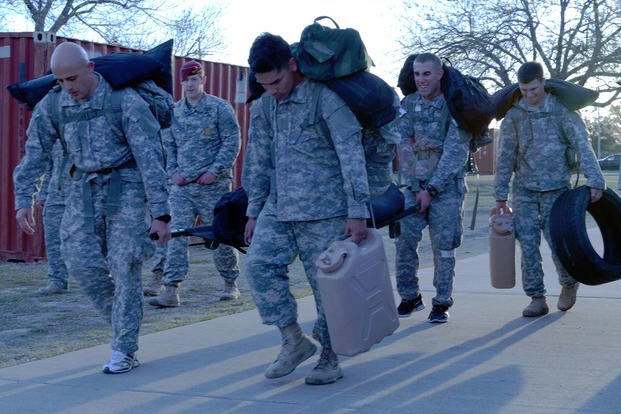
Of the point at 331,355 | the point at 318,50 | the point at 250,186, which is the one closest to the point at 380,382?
the point at 331,355

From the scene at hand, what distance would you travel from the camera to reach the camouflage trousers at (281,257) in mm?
5254

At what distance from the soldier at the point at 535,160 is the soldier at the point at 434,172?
432 millimetres

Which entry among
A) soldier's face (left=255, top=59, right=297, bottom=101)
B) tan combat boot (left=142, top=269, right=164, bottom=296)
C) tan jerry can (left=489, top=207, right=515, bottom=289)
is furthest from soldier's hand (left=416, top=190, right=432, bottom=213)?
tan combat boot (left=142, top=269, right=164, bottom=296)

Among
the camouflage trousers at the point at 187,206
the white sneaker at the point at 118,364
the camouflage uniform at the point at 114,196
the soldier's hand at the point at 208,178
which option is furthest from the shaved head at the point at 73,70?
the camouflage trousers at the point at 187,206

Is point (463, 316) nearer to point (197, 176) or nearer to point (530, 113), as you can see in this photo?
point (530, 113)

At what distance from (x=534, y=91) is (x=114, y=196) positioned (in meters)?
3.21

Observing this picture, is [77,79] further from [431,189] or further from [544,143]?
[544,143]

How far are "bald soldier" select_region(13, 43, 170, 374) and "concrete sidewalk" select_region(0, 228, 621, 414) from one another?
1.43 ft

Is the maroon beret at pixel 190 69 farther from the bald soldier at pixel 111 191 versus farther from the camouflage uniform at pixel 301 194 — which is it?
the camouflage uniform at pixel 301 194

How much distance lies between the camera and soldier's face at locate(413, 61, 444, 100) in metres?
7.05

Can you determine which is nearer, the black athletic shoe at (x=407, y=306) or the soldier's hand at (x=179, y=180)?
the black athletic shoe at (x=407, y=306)

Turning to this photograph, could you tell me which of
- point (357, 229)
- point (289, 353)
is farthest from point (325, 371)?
point (357, 229)

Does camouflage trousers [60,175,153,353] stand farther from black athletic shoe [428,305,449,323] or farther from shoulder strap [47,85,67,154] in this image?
black athletic shoe [428,305,449,323]

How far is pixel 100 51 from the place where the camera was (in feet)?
41.8
